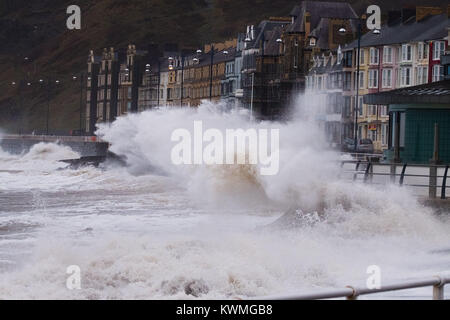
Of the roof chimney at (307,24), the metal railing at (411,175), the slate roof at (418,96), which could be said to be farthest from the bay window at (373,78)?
the metal railing at (411,175)

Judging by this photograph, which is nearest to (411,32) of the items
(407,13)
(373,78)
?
(407,13)

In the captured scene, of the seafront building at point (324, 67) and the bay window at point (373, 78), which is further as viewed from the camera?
the bay window at point (373, 78)

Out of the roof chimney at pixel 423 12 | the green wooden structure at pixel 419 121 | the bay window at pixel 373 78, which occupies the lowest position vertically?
the green wooden structure at pixel 419 121

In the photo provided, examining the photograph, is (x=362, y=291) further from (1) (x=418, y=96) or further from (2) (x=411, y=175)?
(1) (x=418, y=96)

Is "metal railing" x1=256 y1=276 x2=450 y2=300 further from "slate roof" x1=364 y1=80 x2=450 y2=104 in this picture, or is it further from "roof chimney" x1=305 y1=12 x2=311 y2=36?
"roof chimney" x1=305 y1=12 x2=311 y2=36

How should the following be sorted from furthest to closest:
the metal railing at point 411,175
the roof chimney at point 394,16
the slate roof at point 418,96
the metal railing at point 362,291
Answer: the roof chimney at point 394,16, the slate roof at point 418,96, the metal railing at point 411,175, the metal railing at point 362,291

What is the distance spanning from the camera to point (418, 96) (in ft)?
116

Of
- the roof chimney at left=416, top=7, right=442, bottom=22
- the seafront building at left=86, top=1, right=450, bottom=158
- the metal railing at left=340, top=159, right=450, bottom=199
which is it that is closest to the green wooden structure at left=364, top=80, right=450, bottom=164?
the metal railing at left=340, top=159, right=450, bottom=199

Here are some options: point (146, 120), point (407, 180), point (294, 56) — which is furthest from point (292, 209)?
point (294, 56)

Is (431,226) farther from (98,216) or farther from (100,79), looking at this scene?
(100,79)

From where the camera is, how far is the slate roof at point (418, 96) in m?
34.8

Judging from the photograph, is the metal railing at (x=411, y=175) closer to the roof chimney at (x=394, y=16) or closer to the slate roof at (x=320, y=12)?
the roof chimney at (x=394, y=16)

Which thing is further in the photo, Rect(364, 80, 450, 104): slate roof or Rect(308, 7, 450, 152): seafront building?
Rect(308, 7, 450, 152): seafront building

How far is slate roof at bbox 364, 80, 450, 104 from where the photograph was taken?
3484 centimetres
